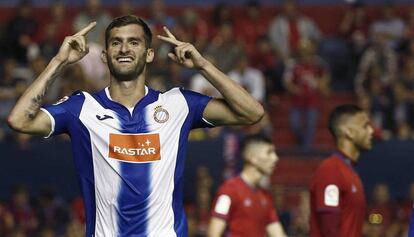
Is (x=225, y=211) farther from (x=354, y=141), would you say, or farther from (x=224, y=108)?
(x=224, y=108)

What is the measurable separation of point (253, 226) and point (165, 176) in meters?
4.78

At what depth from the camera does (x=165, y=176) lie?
7.93 meters

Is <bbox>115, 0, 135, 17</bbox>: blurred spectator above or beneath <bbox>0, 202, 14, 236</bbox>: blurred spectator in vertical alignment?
above

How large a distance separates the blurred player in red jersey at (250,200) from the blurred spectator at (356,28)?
344 inches

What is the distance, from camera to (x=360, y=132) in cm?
1053

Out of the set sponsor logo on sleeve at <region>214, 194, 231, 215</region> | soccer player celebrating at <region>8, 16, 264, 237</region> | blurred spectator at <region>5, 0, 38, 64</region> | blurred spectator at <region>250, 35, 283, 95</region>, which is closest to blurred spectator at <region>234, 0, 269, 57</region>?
blurred spectator at <region>250, 35, 283, 95</region>

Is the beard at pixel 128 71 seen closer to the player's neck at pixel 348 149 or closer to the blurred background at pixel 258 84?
the player's neck at pixel 348 149

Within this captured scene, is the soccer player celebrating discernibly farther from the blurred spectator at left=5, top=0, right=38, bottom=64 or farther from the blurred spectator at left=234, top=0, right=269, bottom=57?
the blurred spectator at left=234, top=0, right=269, bottom=57

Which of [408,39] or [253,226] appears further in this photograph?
[408,39]

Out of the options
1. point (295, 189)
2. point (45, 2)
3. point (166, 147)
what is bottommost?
point (295, 189)

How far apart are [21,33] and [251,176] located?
9040 millimetres

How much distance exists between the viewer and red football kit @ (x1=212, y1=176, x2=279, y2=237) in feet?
40.8

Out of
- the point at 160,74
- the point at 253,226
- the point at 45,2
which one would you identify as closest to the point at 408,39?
the point at 160,74

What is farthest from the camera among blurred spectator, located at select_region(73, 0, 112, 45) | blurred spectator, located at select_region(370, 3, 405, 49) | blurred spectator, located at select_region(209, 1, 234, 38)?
blurred spectator, located at select_region(209, 1, 234, 38)
